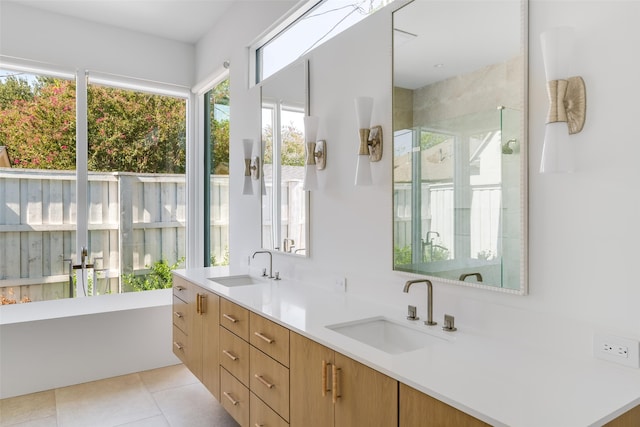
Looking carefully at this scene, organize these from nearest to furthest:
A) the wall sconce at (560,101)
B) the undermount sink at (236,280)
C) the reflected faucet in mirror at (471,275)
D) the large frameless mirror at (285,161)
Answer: the wall sconce at (560,101) < the reflected faucet in mirror at (471,275) < the large frameless mirror at (285,161) < the undermount sink at (236,280)

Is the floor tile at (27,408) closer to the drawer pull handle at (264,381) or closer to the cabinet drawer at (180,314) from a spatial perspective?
the cabinet drawer at (180,314)

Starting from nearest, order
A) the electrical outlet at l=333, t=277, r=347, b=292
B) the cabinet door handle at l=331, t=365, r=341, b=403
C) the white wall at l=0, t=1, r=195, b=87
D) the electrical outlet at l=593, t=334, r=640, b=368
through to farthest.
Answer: the electrical outlet at l=593, t=334, r=640, b=368
the cabinet door handle at l=331, t=365, r=341, b=403
the electrical outlet at l=333, t=277, r=347, b=292
the white wall at l=0, t=1, r=195, b=87

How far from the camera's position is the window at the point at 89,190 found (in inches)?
141

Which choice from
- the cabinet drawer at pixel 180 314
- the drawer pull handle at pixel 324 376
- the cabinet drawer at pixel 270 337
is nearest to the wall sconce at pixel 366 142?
the cabinet drawer at pixel 270 337

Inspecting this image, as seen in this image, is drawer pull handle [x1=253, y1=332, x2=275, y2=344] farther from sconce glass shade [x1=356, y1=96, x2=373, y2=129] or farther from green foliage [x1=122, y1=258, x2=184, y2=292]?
green foliage [x1=122, y1=258, x2=184, y2=292]

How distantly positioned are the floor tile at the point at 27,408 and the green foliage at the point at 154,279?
1236 millimetres

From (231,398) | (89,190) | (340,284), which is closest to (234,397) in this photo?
(231,398)

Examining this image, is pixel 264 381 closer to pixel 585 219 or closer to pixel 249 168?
pixel 585 219

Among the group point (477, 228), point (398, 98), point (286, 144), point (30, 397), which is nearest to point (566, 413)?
point (477, 228)

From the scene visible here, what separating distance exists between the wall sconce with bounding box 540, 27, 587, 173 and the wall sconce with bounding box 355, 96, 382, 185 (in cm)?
87

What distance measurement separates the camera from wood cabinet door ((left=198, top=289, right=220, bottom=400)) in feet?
8.04

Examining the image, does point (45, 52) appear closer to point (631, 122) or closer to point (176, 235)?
point (176, 235)

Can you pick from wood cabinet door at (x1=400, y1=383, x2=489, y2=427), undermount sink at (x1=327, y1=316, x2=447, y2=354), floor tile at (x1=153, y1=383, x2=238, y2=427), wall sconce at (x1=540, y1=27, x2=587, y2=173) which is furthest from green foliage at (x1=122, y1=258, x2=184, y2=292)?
wall sconce at (x1=540, y1=27, x2=587, y2=173)

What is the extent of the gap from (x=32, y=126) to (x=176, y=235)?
5.28 ft
